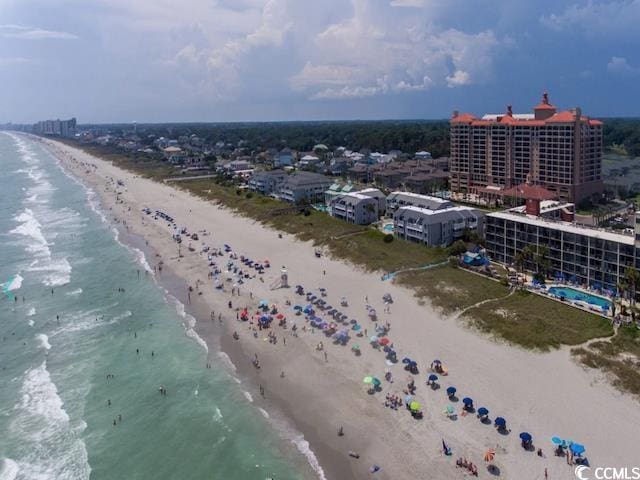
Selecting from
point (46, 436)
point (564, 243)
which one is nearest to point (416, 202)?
point (564, 243)

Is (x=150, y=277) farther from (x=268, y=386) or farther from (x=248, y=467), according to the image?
(x=248, y=467)

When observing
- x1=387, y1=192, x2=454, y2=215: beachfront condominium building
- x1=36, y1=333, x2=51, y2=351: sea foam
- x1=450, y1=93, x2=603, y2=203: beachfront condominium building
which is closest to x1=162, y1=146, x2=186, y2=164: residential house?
x1=450, y1=93, x2=603, y2=203: beachfront condominium building

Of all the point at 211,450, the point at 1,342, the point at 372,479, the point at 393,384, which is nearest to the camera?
the point at 372,479

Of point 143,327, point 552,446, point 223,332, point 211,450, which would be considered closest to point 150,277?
point 143,327

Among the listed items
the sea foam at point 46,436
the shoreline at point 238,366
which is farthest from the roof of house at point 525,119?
the sea foam at point 46,436

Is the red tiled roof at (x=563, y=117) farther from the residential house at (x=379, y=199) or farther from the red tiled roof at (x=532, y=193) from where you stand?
the residential house at (x=379, y=199)

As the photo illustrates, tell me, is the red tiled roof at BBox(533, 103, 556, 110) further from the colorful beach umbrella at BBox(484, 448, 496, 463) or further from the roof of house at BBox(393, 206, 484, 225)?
the colorful beach umbrella at BBox(484, 448, 496, 463)
